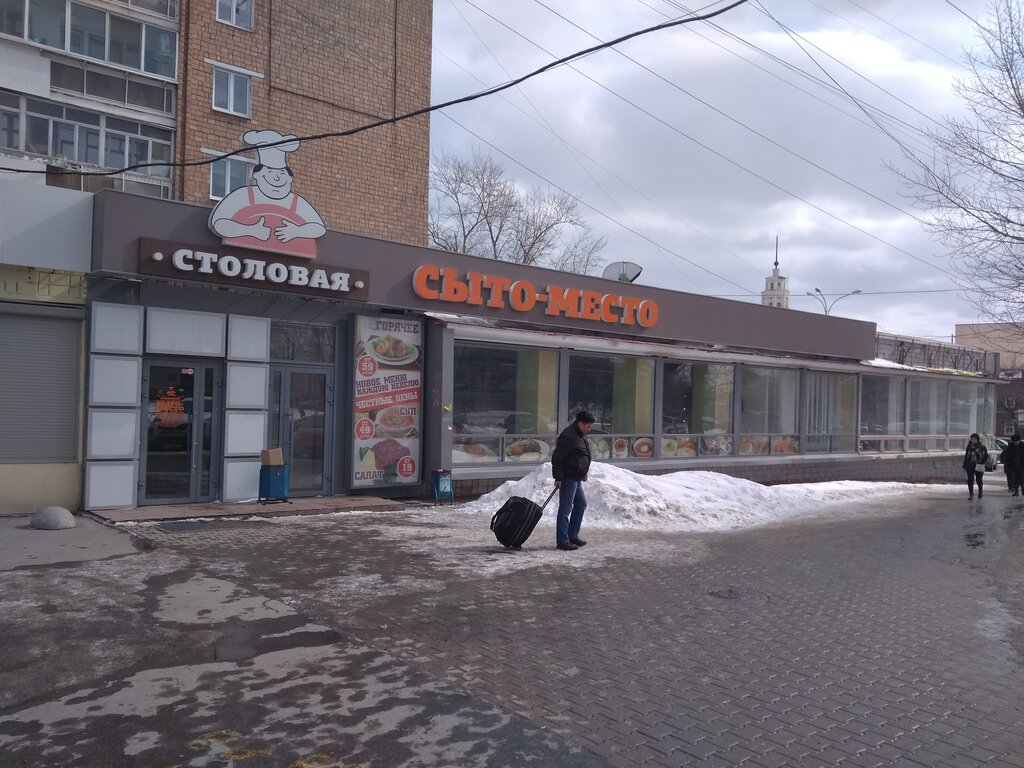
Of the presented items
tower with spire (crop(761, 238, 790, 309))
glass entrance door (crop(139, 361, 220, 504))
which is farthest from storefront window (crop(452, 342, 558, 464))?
tower with spire (crop(761, 238, 790, 309))

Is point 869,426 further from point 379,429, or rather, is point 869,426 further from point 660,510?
point 379,429

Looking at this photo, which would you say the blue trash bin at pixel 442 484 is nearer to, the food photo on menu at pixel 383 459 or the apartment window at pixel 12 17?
the food photo on menu at pixel 383 459

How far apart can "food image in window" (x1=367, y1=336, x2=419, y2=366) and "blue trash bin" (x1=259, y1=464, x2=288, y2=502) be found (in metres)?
2.81

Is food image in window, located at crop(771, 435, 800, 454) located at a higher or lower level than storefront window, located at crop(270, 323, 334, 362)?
lower

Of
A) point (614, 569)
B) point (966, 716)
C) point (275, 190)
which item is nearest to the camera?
point (966, 716)

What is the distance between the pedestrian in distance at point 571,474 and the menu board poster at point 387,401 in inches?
215

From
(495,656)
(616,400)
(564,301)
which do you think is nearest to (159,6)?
(564,301)

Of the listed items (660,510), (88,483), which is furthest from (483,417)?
(88,483)

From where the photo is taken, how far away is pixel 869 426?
27000 mm

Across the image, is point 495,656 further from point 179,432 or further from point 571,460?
point 179,432

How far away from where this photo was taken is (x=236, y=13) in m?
24.7

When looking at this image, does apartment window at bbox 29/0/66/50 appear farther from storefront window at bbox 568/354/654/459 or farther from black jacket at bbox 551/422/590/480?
black jacket at bbox 551/422/590/480

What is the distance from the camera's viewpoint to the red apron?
13.4 metres

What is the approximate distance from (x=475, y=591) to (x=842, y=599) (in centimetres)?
375
